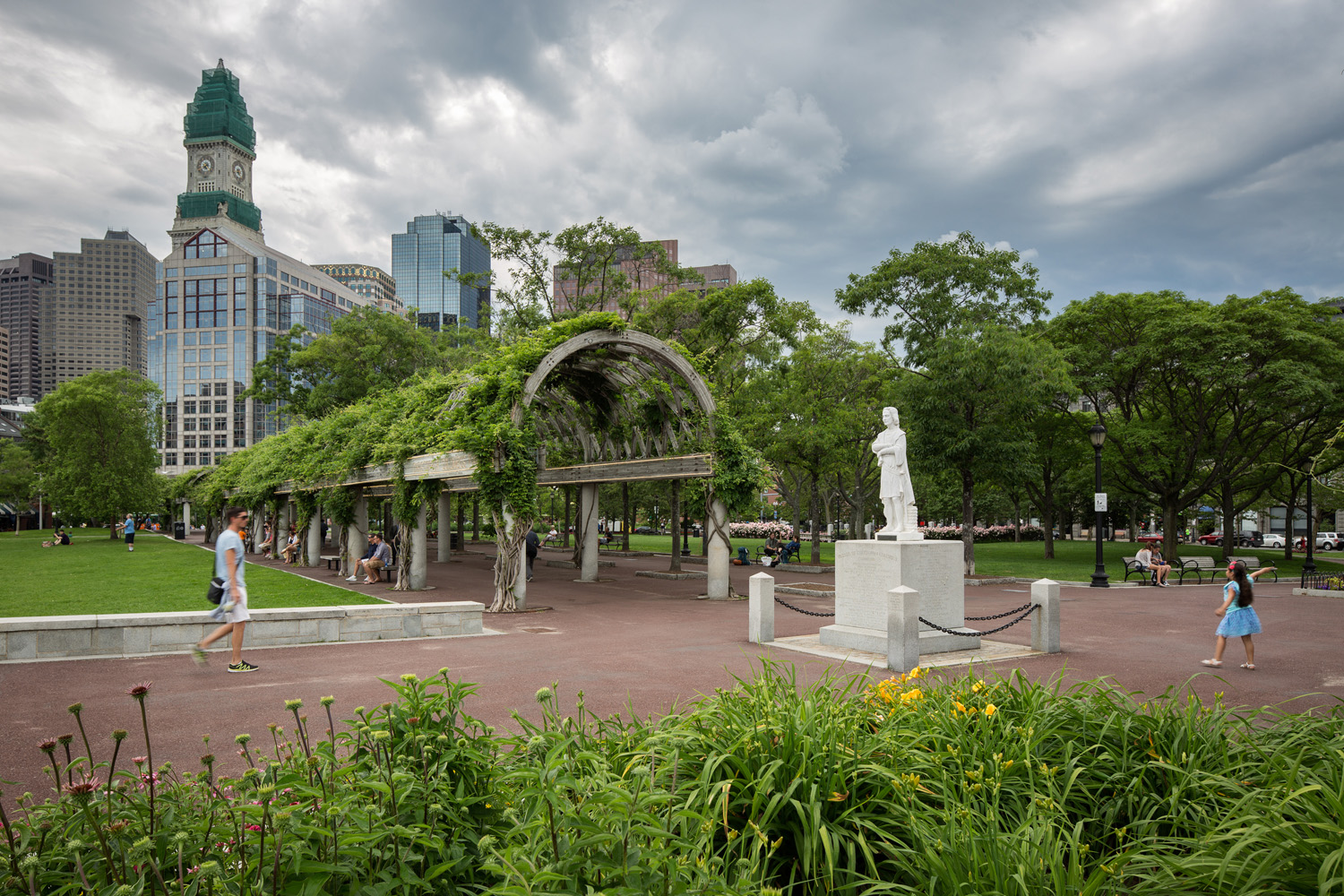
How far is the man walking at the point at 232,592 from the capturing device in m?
9.20

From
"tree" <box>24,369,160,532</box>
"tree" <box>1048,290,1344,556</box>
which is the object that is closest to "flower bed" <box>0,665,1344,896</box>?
"tree" <box>1048,290,1344,556</box>

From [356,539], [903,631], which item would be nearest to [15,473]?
[356,539]

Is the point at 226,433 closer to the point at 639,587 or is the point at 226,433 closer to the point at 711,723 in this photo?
the point at 639,587

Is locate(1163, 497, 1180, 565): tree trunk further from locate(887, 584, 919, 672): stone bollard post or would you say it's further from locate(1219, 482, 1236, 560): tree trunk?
locate(887, 584, 919, 672): stone bollard post

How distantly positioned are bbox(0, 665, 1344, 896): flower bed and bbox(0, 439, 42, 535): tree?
7828cm

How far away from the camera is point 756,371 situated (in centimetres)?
3023

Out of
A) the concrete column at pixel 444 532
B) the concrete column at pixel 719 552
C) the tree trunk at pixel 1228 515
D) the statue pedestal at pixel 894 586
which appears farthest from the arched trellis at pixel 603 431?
the tree trunk at pixel 1228 515

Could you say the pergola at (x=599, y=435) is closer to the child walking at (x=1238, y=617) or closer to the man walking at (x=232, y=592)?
the man walking at (x=232, y=592)

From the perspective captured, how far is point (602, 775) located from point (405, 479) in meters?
16.9

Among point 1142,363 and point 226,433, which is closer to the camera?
point 1142,363

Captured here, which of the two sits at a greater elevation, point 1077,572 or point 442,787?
point 442,787

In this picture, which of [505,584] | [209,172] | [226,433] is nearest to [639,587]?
[505,584]

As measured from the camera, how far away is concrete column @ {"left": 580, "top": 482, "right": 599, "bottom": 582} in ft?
78.3

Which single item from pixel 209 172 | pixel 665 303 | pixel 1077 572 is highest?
pixel 209 172
